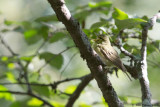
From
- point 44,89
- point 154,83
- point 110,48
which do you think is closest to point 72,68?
point 154,83

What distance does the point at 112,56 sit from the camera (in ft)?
5.43

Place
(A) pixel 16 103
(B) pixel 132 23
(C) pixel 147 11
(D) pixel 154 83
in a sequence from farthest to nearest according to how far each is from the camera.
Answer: (C) pixel 147 11 < (D) pixel 154 83 < (A) pixel 16 103 < (B) pixel 132 23

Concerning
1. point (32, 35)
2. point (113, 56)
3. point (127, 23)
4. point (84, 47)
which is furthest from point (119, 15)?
point (32, 35)

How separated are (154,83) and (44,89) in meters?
3.14

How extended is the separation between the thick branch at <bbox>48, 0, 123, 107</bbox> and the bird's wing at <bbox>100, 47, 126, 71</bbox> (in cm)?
37

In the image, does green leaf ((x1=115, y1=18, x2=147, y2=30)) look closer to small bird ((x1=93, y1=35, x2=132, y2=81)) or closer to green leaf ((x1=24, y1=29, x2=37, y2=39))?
small bird ((x1=93, y1=35, x2=132, y2=81))

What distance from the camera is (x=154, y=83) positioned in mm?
4812

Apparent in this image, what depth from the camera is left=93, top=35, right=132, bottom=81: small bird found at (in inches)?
62.2

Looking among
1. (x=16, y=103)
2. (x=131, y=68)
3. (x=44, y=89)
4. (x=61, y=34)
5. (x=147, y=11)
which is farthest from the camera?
(x=147, y=11)

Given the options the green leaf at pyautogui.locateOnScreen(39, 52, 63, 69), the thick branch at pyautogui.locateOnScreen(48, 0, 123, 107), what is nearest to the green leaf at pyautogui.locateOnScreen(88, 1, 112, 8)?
the green leaf at pyautogui.locateOnScreen(39, 52, 63, 69)

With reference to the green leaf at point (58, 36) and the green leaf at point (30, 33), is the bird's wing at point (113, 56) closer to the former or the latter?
the green leaf at point (58, 36)

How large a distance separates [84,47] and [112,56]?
571 mm

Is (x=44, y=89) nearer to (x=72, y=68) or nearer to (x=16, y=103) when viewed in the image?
(x=16, y=103)

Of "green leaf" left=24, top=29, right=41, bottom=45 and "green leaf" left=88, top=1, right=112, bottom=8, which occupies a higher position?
"green leaf" left=24, top=29, right=41, bottom=45
